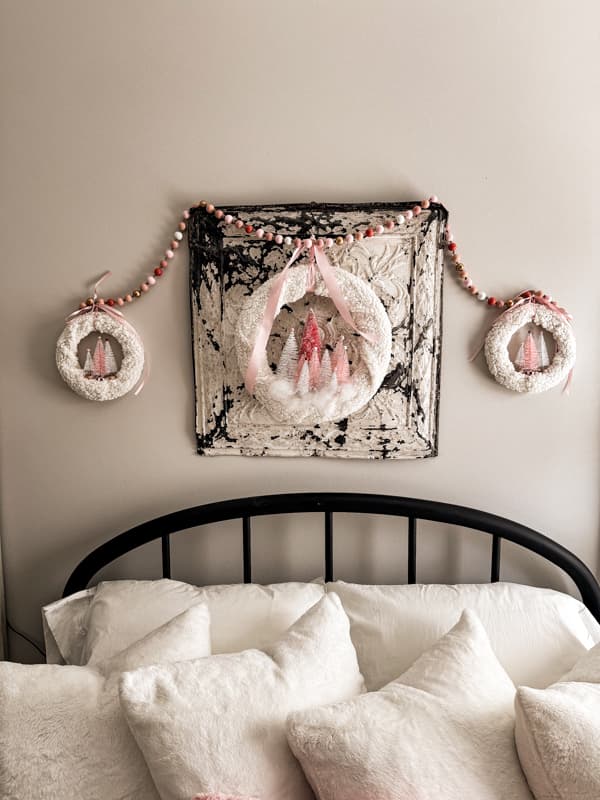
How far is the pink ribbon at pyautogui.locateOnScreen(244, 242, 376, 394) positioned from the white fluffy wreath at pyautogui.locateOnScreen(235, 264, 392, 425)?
0.01 meters

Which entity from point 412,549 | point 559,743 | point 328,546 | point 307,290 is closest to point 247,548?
point 328,546

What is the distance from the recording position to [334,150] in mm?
1577

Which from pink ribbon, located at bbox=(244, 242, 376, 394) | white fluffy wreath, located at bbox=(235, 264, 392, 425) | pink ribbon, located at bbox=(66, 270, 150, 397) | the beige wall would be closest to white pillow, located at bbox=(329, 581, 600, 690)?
the beige wall

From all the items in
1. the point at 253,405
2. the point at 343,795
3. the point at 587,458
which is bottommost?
the point at 343,795

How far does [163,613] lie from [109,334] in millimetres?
703

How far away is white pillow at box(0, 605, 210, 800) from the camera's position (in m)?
1.11

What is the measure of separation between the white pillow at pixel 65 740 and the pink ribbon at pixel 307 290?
707mm

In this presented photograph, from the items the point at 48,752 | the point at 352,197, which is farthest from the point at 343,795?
the point at 352,197

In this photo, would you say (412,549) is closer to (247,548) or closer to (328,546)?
(328,546)

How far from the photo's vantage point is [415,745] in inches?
41.7

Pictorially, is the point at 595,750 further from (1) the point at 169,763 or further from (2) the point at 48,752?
(2) the point at 48,752

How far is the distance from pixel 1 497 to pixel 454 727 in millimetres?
1299

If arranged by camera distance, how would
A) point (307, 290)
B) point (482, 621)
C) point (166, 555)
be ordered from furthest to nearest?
1. point (166, 555)
2. point (307, 290)
3. point (482, 621)

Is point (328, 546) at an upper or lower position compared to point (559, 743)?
upper
